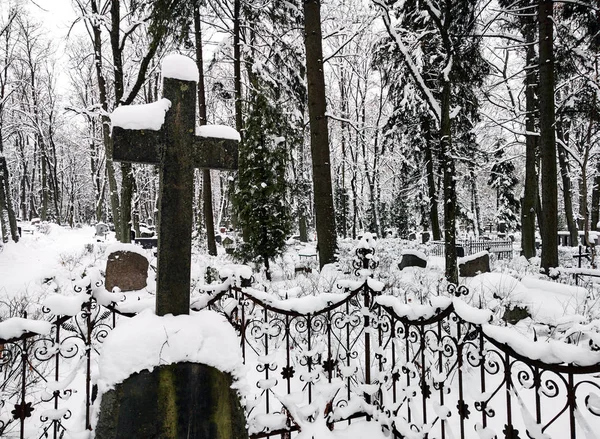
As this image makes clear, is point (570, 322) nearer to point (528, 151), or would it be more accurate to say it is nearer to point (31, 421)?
point (31, 421)

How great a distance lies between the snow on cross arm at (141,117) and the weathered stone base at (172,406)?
1.58 m

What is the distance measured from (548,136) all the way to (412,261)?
5235 mm

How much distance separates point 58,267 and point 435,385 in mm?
13089

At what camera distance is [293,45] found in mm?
12188

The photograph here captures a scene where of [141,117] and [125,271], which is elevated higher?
[141,117]

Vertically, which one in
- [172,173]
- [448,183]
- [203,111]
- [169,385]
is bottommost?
[169,385]

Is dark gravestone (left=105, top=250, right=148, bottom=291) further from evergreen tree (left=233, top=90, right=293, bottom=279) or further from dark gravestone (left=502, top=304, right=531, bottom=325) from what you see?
dark gravestone (left=502, top=304, right=531, bottom=325)

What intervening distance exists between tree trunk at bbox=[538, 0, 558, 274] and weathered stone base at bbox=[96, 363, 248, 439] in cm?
972

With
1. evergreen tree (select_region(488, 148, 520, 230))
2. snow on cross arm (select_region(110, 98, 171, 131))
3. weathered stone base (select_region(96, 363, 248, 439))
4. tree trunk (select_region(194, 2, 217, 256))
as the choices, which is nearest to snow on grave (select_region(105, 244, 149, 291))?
tree trunk (select_region(194, 2, 217, 256))

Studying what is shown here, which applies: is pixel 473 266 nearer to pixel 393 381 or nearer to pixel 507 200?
pixel 393 381

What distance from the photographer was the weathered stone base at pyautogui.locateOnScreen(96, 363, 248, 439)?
2109 mm

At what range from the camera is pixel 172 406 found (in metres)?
2.17

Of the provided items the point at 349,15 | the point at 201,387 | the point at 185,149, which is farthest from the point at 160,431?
the point at 349,15

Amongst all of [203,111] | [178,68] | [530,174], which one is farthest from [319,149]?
[530,174]
